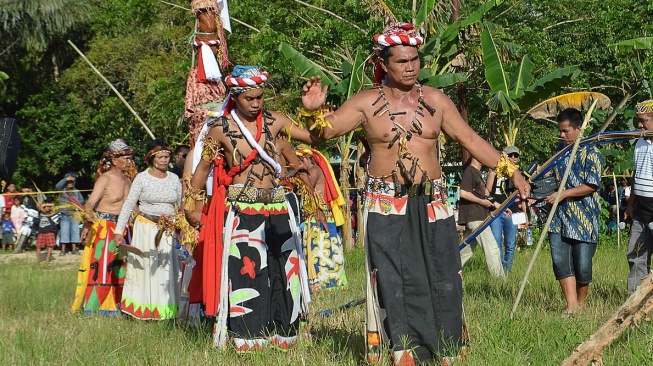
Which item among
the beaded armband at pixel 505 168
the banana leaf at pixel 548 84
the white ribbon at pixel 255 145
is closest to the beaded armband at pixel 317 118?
the beaded armband at pixel 505 168

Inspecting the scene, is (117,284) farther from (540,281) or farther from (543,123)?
(543,123)

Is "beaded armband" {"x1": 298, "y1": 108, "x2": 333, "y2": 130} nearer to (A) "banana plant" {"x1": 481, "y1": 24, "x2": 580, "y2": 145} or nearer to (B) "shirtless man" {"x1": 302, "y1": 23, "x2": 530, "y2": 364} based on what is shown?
(B) "shirtless man" {"x1": 302, "y1": 23, "x2": 530, "y2": 364}

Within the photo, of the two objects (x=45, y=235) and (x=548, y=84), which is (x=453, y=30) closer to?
(x=548, y=84)

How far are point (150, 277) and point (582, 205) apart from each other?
4.67m

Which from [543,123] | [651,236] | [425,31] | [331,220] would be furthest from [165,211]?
[543,123]

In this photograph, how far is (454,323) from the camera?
18.6 feet

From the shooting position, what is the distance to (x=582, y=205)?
26.5ft

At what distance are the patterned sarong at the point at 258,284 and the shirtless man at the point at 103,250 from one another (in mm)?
3730

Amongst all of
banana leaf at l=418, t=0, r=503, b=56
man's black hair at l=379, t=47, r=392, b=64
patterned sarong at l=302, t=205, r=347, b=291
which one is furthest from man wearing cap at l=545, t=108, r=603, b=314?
banana leaf at l=418, t=0, r=503, b=56

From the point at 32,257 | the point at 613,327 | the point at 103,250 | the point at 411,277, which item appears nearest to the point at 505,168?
the point at 411,277

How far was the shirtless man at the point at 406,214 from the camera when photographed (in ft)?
18.4

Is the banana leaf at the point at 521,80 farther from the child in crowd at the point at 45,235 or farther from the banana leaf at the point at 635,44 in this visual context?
the child in crowd at the point at 45,235

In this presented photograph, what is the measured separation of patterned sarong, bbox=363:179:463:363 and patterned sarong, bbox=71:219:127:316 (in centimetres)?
527

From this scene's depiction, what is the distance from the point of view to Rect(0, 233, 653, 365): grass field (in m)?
6.02
